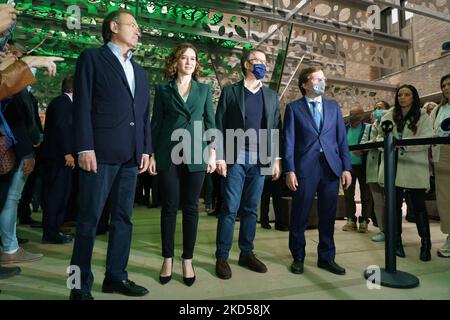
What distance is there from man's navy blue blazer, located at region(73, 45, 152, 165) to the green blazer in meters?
0.23

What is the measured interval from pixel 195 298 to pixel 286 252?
1.13m

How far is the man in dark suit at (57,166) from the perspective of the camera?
2.59 meters

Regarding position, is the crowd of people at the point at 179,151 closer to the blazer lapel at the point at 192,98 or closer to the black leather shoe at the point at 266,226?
the blazer lapel at the point at 192,98

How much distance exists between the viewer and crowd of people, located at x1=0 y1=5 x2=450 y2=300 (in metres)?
1.41

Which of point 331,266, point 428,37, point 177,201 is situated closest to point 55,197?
point 177,201

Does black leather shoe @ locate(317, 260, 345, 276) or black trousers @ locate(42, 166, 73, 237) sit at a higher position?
black trousers @ locate(42, 166, 73, 237)

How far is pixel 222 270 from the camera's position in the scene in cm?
179

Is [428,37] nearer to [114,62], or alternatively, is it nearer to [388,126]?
[388,126]

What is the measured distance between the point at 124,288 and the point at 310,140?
1.46 metres

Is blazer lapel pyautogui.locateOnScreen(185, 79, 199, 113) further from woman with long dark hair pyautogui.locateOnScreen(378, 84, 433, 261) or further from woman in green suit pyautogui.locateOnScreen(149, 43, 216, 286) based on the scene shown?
woman with long dark hair pyautogui.locateOnScreen(378, 84, 433, 261)

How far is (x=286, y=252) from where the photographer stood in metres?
2.38

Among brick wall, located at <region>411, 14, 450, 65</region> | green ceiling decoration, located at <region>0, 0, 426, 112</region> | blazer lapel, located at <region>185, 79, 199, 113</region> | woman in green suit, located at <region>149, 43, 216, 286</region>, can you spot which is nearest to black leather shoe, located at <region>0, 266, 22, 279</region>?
woman in green suit, located at <region>149, 43, 216, 286</region>

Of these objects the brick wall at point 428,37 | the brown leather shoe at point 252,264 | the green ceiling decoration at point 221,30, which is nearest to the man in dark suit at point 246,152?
the brown leather shoe at point 252,264
